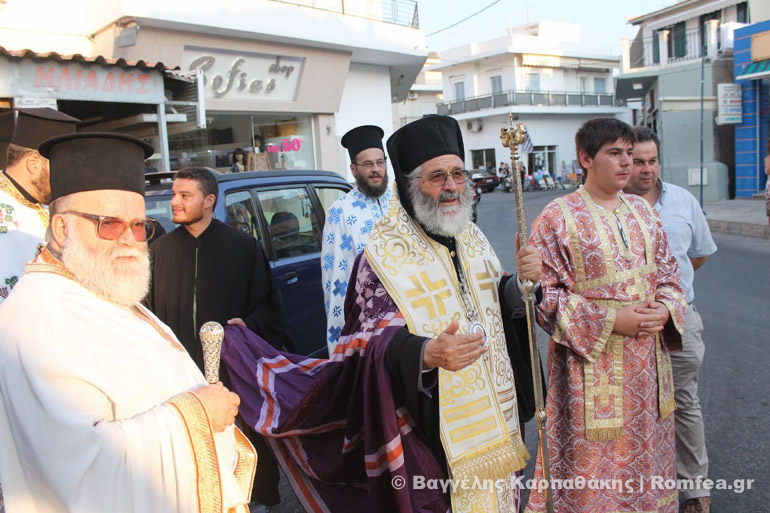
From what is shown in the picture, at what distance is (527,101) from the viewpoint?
41.8 m

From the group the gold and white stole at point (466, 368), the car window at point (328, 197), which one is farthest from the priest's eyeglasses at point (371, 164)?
the gold and white stole at point (466, 368)

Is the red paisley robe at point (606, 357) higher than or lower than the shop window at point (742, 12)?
lower

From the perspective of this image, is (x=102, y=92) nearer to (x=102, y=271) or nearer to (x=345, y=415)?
(x=345, y=415)

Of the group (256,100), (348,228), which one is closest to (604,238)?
(348,228)

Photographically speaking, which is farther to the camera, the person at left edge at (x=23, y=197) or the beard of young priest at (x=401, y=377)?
the person at left edge at (x=23, y=197)

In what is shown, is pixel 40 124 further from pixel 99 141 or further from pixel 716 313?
pixel 716 313

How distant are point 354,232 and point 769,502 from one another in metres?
3.02

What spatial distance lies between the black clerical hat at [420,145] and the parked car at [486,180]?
32.2m

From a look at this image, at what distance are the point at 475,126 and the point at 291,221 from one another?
40.3 metres

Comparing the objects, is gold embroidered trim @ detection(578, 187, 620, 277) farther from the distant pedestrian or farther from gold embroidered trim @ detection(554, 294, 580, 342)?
the distant pedestrian

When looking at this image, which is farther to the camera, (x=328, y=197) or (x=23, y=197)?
(x=328, y=197)

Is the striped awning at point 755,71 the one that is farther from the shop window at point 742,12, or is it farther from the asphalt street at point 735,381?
the asphalt street at point 735,381

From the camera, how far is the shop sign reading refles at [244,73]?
11984mm

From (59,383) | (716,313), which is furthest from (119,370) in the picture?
(716,313)
